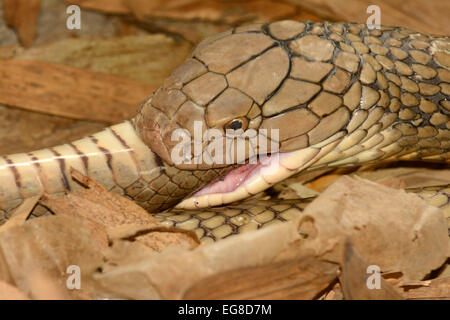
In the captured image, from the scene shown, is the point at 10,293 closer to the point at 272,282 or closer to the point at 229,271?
the point at 229,271

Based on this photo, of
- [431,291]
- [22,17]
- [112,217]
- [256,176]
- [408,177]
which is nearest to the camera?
[431,291]

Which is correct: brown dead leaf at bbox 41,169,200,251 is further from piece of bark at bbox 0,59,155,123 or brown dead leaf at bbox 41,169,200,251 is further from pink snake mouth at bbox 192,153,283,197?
piece of bark at bbox 0,59,155,123

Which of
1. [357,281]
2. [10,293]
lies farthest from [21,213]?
[357,281]

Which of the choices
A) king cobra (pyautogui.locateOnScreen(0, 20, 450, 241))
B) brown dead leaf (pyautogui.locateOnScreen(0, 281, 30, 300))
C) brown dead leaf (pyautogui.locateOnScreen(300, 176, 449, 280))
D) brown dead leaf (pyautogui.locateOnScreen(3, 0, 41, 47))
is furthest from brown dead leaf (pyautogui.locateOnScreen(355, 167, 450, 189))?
brown dead leaf (pyautogui.locateOnScreen(3, 0, 41, 47))
